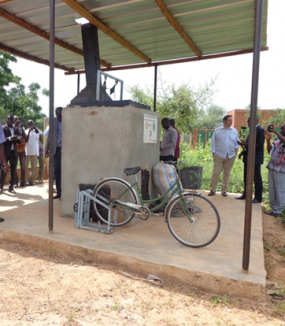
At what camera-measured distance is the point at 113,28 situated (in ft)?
16.3

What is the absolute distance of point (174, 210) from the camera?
3.54 metres

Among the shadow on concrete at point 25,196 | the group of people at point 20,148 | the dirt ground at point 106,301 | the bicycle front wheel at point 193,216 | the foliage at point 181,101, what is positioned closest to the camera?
the dirt ground at point 106,301

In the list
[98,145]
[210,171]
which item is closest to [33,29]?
[98,145]

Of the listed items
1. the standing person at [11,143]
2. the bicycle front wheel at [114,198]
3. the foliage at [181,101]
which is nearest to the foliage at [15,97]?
the foliage at [181,101]

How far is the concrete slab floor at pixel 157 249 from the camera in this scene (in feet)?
8.89

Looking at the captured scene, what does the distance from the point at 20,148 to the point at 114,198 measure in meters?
4.28

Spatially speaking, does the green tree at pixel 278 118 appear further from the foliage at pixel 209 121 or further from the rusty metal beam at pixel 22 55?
the rusty metal beam at pixel 22 55

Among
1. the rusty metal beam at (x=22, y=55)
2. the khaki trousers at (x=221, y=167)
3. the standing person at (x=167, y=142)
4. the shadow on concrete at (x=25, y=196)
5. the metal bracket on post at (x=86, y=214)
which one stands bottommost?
the shadow on concrete at (x=25, y=196)

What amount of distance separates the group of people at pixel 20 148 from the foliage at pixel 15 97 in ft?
43.9

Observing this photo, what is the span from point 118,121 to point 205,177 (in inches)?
215

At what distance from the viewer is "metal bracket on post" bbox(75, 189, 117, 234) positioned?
12.7 ft

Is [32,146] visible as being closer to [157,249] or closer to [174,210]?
[174,210]

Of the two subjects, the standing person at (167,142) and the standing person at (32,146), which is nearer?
the standing person at (167,142)

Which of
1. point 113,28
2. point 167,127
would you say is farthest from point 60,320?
point 113,28
